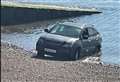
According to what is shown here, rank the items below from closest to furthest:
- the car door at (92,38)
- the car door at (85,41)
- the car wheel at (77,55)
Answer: the car wheel at (77,55) → the car door at (85,41) → the car door at (92,38)

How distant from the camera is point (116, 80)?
14.6 meters

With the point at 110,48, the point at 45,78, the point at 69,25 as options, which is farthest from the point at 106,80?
the point at 110,48

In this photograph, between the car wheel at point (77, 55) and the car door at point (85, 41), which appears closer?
the car wheel at point (77, 55)

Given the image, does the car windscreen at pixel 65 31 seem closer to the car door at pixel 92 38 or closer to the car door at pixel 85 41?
the car door at pixel 85 41

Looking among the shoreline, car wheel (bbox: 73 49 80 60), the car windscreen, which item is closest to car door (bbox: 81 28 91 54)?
the car windscreen

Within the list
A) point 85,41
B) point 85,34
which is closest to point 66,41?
point 85,41

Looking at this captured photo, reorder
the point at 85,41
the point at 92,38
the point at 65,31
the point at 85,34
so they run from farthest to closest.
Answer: the point at 92,38, the point at 85,34, the point at 85,41, the point at 65,31

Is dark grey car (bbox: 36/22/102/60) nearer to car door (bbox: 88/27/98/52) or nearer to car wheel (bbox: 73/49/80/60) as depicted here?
car wheel (bbox: 73/49/80/60)

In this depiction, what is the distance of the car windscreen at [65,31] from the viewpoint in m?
22.8

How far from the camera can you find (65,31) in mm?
22969

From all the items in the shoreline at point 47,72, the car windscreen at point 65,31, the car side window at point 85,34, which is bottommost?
the car side window at point 85,34

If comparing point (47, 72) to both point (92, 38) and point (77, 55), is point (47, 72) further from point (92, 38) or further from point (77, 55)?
point (92, 38)

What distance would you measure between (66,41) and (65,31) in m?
1.26

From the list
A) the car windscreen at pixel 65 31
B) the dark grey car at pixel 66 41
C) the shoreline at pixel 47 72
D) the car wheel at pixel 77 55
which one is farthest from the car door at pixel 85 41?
the shoreline at pixel 47 72
